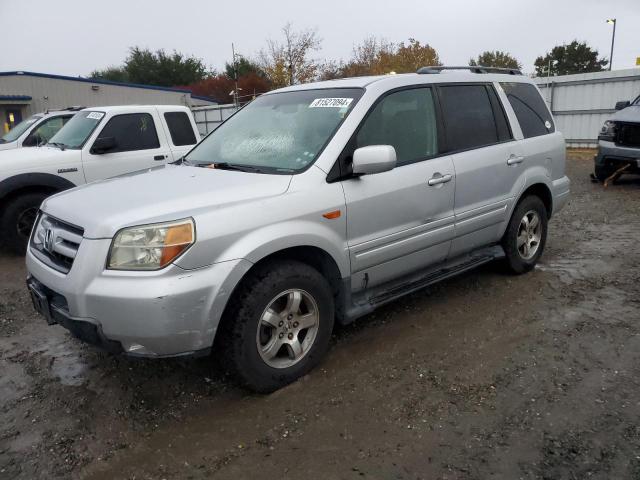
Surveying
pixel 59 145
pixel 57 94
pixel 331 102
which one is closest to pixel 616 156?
pixel 331 102

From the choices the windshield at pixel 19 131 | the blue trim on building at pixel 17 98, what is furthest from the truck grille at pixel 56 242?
the blue trim on building at pixel 17 98

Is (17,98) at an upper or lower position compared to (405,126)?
upper

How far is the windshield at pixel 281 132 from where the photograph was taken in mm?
3523

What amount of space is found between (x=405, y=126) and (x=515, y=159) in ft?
4.32

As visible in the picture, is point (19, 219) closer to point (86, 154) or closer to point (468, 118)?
point (86, 154)

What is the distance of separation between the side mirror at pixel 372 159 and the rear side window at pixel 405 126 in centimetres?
28

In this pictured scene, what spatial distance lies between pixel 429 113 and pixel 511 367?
1.96 meters

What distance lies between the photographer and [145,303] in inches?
105

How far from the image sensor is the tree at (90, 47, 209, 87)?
170 feet

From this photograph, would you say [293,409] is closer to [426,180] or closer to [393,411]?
[393,411]

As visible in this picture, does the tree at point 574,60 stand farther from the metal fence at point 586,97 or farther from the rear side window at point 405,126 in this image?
the rear side window at point 405,126

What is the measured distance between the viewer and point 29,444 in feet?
9.29

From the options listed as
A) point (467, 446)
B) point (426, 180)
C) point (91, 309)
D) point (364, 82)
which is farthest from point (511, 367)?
point (91, 309)

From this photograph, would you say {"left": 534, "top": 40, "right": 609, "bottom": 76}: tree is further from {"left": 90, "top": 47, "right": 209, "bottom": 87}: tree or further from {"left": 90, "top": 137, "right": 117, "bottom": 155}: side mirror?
{"left": 90, "top": 137, "right": 117, "bottom": 155}: side mirror
